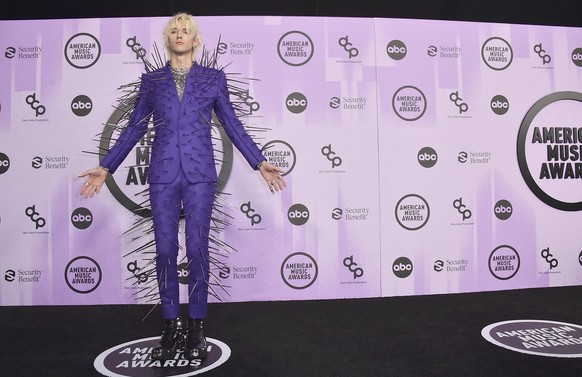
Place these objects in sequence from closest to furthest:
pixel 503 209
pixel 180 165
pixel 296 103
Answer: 1. pixel 180 165
2. pixel 296 103
3. pixel 503 209

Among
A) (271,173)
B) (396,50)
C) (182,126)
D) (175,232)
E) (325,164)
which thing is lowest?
(175,232)

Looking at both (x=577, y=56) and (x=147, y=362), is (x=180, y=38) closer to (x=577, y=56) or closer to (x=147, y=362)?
(x=147, y=362)

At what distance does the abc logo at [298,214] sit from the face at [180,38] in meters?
1.49

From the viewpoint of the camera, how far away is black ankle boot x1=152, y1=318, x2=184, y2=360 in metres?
2.04

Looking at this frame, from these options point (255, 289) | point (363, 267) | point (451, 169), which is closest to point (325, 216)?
point (363, 267)

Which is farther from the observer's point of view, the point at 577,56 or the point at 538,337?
the point at 577,56

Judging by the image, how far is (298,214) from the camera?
3.22 m

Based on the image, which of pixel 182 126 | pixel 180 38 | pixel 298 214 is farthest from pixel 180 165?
pixel 298 214

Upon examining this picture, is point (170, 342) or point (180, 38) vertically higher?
point (180, 38)

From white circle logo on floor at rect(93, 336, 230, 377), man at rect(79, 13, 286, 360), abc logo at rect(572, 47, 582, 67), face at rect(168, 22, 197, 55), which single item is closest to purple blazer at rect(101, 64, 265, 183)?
man at rect(79, 13, 286, 360)

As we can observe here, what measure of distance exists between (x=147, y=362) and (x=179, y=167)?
99 centimetres

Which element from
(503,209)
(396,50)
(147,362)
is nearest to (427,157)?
(503,209)

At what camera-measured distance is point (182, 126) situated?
207 cm

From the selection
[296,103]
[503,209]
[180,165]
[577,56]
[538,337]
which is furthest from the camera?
[577,56]
